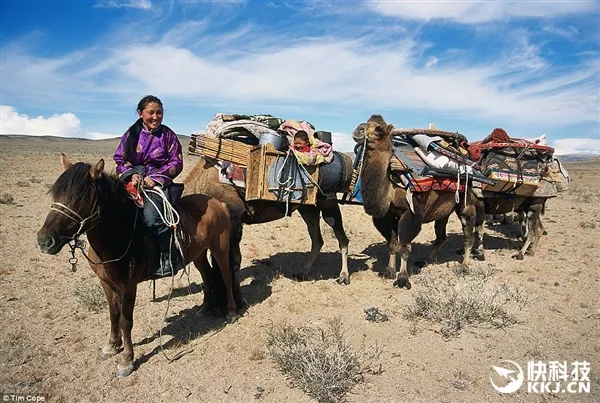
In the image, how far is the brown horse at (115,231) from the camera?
345cm

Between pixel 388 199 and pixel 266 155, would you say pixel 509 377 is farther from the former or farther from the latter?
pixel 266 155

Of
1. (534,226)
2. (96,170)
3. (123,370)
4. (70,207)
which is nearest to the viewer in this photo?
(70,207)

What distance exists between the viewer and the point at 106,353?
4531 millimetres

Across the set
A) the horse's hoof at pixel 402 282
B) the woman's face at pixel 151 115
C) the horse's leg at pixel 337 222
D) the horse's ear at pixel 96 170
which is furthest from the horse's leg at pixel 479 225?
the horse's ear at pixel 96 170

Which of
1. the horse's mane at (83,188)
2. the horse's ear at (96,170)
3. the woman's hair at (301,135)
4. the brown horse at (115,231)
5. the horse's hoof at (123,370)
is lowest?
the horse's hoof at (123,370)

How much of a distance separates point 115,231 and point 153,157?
0.95 meters

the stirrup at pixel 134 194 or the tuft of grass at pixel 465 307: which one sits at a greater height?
the stirrup at pixel 134 194

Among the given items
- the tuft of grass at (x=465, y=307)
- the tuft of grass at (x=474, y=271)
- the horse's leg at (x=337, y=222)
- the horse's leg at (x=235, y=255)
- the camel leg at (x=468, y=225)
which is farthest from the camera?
the camel leg at (x=468, y=225)

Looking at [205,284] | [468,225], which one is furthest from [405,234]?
[205,284]

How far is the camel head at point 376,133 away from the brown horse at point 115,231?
9.29 feet

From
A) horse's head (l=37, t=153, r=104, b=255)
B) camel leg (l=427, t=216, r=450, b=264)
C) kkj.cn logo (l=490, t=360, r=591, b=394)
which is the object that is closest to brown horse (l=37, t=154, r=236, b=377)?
horse's head (l=37, t=153, r=104, b=255)

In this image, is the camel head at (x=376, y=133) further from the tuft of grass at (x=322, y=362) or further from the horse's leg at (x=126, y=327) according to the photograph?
the horse's leg at (x=126, y=327)

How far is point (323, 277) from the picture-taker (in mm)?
7566

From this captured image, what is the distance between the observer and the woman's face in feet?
14.4
